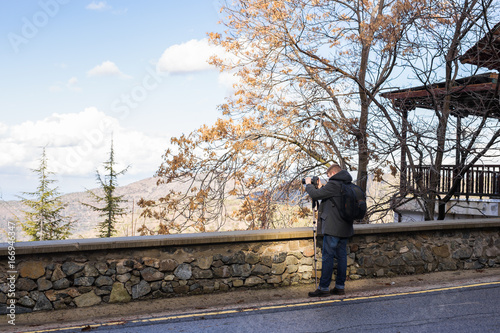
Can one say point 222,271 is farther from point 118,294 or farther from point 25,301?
point 25,301

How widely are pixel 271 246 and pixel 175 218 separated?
718 cm

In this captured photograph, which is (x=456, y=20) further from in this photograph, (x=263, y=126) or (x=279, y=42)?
(x=263, y=126)

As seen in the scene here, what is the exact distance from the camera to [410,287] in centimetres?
763

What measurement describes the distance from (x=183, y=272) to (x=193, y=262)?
0.20m

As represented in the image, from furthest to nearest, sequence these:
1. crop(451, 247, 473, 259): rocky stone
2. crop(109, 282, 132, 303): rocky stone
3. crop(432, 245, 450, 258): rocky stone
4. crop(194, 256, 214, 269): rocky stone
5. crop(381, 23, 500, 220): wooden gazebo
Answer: crop(381, 23, 500, 220): wooden gazebo, crop(451, 247, 473, 259): rocky stone, crop(432, 245, 450, 258): rocky stone, crop(194, 256, 214, 269): rocky stone, crop(109, 282, 132, 303): rocky stone

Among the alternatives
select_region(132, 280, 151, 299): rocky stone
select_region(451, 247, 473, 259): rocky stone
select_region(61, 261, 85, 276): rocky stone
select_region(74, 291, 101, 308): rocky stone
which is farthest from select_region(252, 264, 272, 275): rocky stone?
select_region(451, 247, 473, 259): rocky stone

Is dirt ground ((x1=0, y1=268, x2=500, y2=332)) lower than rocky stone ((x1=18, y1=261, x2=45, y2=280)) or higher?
lower

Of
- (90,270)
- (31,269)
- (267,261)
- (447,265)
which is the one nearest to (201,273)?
(267,261)

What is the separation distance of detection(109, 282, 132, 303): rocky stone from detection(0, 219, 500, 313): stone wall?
0.01m

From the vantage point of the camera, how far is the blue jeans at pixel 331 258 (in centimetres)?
711

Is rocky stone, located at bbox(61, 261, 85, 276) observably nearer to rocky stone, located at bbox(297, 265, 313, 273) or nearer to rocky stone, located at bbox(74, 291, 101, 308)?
rocky stone, located at bbox(74, 291, 101, 308)

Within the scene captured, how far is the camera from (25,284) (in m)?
6.36

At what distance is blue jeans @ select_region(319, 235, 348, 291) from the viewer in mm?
7105

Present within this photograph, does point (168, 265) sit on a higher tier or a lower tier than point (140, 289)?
higher
